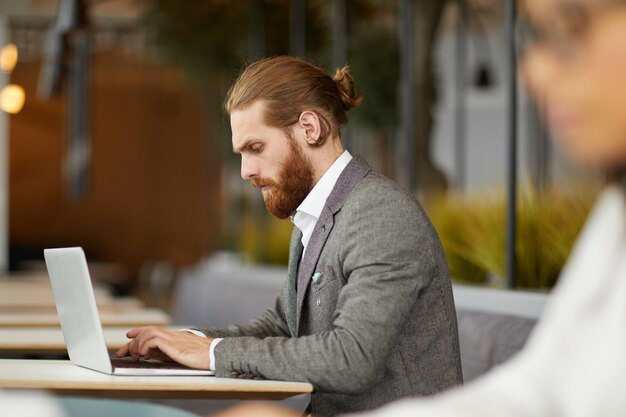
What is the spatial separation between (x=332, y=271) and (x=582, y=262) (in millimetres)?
1324

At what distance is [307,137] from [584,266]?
4.80ft

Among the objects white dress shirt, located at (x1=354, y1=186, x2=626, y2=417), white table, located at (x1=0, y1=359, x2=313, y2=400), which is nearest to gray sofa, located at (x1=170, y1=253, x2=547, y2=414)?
white table, located at (x1=0, y1=359, x2=313, y2=400)

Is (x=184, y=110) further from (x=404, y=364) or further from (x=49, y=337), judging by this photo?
(x=404, y=364)

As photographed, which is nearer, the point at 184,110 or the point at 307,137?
the point at 307,137

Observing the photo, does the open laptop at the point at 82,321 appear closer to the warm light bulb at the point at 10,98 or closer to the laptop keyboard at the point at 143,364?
the laptop keyboard at the point at 143,364

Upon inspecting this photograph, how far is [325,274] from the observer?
224 centimetres

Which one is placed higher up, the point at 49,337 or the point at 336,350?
the point at 336,350

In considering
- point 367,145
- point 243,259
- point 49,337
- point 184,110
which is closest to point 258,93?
point 49,337

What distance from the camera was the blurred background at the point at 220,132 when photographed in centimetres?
497

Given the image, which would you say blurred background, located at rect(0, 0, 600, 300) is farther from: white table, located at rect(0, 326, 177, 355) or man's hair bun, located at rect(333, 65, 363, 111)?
white table, located at rect(0, 326, 177, 355)

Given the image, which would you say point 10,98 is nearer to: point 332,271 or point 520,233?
point 520,233

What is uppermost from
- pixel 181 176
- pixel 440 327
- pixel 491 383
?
pixel 491 383

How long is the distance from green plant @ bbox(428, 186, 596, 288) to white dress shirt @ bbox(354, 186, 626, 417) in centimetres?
314

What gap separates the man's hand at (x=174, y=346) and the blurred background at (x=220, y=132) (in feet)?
2.55
